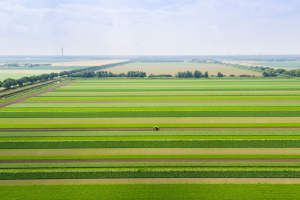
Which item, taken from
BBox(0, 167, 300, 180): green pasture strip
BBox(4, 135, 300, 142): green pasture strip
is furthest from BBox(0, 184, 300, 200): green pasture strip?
BBox(4, 135, 300, 142): green pasture strip

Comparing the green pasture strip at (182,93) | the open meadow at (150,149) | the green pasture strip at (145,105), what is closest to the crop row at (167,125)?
the open meadow at (150,149)

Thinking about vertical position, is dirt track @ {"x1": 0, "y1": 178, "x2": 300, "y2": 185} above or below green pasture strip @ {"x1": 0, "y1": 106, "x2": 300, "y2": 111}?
below

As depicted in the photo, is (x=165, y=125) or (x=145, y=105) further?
(x=145, y=105)

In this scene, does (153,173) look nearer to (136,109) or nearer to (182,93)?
(136,109)

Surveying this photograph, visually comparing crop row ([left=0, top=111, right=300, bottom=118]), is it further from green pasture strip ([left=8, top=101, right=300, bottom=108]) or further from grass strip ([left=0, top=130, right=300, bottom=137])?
grass strip ([left=0, top=130, right=300, bottom=137])

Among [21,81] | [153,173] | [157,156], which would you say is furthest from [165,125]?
[21,81]
